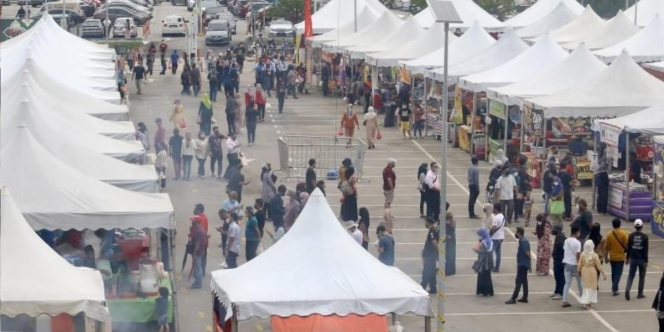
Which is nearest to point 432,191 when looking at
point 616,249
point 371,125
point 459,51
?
point 616,249

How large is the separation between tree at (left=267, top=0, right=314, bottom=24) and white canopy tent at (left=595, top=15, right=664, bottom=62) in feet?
95.6

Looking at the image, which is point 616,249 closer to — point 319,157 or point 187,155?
point 319,157

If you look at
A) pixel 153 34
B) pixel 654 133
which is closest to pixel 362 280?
pixel 654 133

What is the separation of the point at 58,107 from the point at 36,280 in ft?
35.5

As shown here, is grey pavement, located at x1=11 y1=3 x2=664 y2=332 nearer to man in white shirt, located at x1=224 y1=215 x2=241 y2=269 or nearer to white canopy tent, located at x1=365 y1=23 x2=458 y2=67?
man in white shirt, located at x1=224 y1=215 x2=241 y2=269

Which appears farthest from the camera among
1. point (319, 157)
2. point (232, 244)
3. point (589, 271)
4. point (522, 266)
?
point (319, 157)

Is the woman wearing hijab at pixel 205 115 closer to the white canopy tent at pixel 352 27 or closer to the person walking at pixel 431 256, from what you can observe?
the white canopy tent at pixel 352 27

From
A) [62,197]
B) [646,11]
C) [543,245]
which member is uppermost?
[646,11]

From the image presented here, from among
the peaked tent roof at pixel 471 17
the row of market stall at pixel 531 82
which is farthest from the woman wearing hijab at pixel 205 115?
the peaked tent roof at pixel 471 17

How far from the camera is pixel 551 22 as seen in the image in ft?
182

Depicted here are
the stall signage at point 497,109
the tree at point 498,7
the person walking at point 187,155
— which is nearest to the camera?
the person walking at point 187,155

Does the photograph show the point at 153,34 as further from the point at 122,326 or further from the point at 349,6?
the point at 122,326

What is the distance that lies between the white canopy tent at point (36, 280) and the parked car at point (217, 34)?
168ft

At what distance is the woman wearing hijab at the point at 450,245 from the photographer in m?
22.4
